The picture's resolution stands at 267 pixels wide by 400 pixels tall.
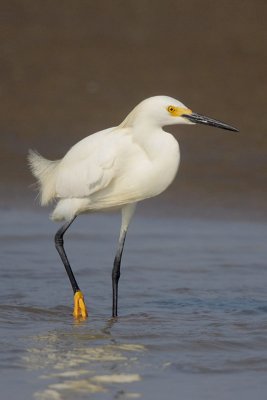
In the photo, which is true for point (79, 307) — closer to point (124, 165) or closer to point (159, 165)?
point (124, 165)

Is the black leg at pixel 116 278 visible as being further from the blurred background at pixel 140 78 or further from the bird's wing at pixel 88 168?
the blurred background at pixel 140 78

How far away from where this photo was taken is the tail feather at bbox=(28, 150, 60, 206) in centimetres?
827

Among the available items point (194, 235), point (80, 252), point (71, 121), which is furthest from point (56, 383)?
point (71, 121)

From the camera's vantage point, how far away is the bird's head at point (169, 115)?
295 inches

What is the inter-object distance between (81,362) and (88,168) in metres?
1.70

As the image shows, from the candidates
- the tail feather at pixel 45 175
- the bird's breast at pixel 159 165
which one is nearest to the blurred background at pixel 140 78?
the tail feather at pixel 45 175

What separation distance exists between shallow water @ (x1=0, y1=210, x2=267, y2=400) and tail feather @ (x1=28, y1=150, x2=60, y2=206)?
71 cm

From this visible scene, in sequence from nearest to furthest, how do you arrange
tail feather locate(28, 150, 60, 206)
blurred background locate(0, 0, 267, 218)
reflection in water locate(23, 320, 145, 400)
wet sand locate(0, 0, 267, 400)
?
reflection in water locate(23, 320, 145, 400) < wet sand locate(0, 0, 267, 400) < tail feather locate(28, 150, 60, 206) < blurred background locate(0, 0, 267, 218)

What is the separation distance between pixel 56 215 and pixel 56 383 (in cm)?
226

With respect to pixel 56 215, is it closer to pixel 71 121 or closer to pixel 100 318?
pixel 100 318

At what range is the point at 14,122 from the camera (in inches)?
543

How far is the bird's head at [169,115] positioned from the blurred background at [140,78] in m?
4.34

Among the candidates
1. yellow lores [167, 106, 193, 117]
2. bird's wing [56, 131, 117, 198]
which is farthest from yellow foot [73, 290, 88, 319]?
yellow lores [167, 106, 193, 117]

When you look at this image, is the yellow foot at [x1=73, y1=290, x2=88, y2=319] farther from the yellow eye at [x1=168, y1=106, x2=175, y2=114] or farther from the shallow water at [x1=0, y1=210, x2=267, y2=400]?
the yellow eye at [x1=168, y1=106, x2=175, y2=114]
